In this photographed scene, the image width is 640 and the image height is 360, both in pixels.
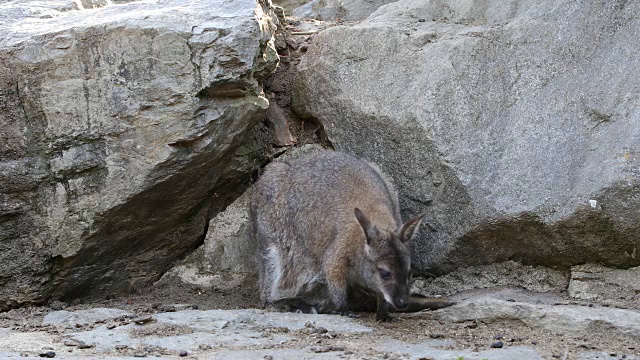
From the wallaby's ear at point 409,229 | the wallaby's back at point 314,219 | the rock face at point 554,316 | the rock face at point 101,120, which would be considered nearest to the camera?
the rock face at point 554,316

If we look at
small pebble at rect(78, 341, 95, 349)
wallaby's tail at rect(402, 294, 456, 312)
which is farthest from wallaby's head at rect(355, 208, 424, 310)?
small pebble at rect(78, 341, 95, 349)

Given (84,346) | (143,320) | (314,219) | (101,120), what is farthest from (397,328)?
(101,120)

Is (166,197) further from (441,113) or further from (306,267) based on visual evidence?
(441,113)

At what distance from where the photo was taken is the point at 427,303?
6.88 meters

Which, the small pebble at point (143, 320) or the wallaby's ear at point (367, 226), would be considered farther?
the wallaby's ear at point (367, 226)

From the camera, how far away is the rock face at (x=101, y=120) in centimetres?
704

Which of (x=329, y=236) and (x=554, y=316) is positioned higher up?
(x=329, y=236)

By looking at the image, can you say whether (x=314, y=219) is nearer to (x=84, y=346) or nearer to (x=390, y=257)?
(x=390, y=257)

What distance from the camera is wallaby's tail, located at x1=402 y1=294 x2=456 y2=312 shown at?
684cm

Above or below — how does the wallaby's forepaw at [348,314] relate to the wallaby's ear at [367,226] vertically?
below

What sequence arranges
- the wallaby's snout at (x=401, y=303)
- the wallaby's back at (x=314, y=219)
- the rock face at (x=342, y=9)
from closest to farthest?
the wallaby's snout at (x=401, y=303)
the wallaby's back at (x=314, y=219)
the rock face at (x=342, y=9)

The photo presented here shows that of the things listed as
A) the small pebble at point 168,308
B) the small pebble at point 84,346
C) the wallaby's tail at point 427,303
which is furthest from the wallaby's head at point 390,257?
the small pebble at point 84,346

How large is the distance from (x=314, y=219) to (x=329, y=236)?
0.25m

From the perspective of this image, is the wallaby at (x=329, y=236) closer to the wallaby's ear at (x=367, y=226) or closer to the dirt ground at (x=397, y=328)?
the wallaby's ear at (x=367, y=226)
